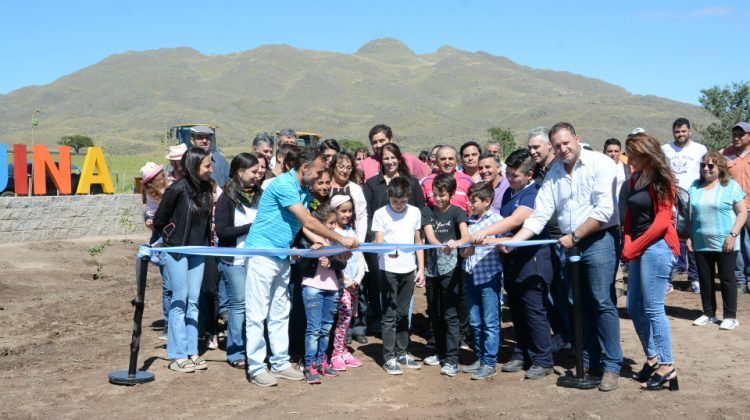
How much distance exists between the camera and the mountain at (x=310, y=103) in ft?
307

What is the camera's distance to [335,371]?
6332 mm

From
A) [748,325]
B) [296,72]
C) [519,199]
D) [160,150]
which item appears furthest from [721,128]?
[296,72]

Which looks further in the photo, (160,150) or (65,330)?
(160,150)

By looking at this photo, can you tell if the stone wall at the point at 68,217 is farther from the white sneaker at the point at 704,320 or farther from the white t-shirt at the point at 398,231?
the white sneaker at the point at 704,320

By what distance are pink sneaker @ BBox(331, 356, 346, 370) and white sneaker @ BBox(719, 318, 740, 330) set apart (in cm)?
417

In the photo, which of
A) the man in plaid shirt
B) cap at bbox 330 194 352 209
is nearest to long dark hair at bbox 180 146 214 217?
cap at bbox 330 194 352 209

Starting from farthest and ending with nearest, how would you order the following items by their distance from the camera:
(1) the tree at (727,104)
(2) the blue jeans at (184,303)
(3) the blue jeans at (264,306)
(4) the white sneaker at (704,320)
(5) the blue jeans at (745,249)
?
1. (1) the tree at (727,104)
2. (5) the blue jeans at (745,249)
3. (4) the white sneaker at (704,320)
4. (2) the blue jeans at (184,303)
5. (3) the blue jeans at (264,306)

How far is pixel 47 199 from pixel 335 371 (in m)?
10.8

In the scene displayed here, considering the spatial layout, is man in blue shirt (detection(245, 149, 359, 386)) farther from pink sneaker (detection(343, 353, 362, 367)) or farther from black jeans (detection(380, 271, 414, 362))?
black jeans (detection(380, 271, 414, 362))

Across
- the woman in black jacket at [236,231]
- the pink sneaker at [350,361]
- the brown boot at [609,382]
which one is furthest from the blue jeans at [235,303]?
the brown boot at [609,382]

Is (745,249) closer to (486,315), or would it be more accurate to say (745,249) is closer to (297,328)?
(486,315)

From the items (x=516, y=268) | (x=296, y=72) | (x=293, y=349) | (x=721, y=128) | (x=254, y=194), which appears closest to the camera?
(x=516, y=268)

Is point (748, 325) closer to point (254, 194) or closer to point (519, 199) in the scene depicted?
point (519, 199)

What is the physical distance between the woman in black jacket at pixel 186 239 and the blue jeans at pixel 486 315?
2326mm
